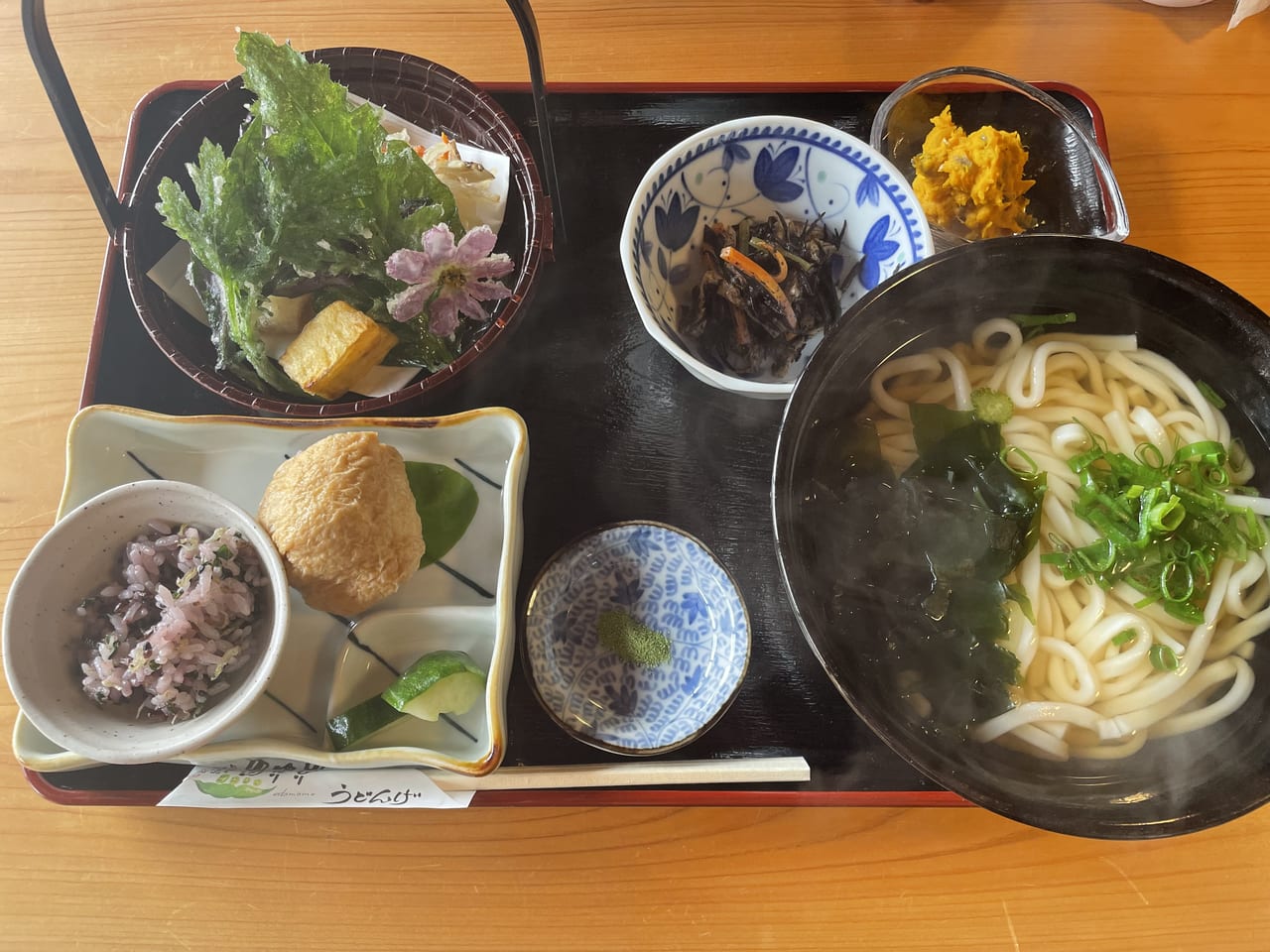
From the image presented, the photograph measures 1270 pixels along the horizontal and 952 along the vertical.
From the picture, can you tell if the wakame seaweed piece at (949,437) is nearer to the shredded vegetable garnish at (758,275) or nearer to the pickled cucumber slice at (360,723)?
the shredded vegetable garnish at (758,275)

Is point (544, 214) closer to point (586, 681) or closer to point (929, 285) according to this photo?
point (929, 285)

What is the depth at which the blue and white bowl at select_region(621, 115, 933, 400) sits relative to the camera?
4.77ft

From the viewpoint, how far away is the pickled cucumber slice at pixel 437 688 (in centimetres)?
127

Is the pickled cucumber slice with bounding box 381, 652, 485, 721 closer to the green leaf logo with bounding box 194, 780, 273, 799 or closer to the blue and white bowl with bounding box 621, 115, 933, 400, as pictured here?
the green leaf logo with bounding box 194, 780, 273, 799

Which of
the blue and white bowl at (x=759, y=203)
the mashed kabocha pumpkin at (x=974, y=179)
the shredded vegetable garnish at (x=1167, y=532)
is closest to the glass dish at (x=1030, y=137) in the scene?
the mashed kabocha pumpkin at (x=974, y=179)

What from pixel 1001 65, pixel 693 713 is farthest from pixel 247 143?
pixel 1001 65

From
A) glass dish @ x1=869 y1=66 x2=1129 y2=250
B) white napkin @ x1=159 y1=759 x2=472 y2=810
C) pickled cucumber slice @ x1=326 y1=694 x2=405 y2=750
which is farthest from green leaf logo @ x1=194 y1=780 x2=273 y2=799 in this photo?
glass dish @ x1=869 y1=66 x2=1129 y2=250

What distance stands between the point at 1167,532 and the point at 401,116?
1727mm

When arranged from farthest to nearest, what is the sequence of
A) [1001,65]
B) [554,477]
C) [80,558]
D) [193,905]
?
1. [1001,65]
2. [554,477]
3. [193,905]
4. [80,558]

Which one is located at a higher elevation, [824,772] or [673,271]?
[673,271]

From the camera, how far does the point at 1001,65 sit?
6.37 ft

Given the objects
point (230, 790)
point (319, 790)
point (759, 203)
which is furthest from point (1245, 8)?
point (230, 790)

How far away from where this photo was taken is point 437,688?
127 centimetres

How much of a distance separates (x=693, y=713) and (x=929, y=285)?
0.84 meters
